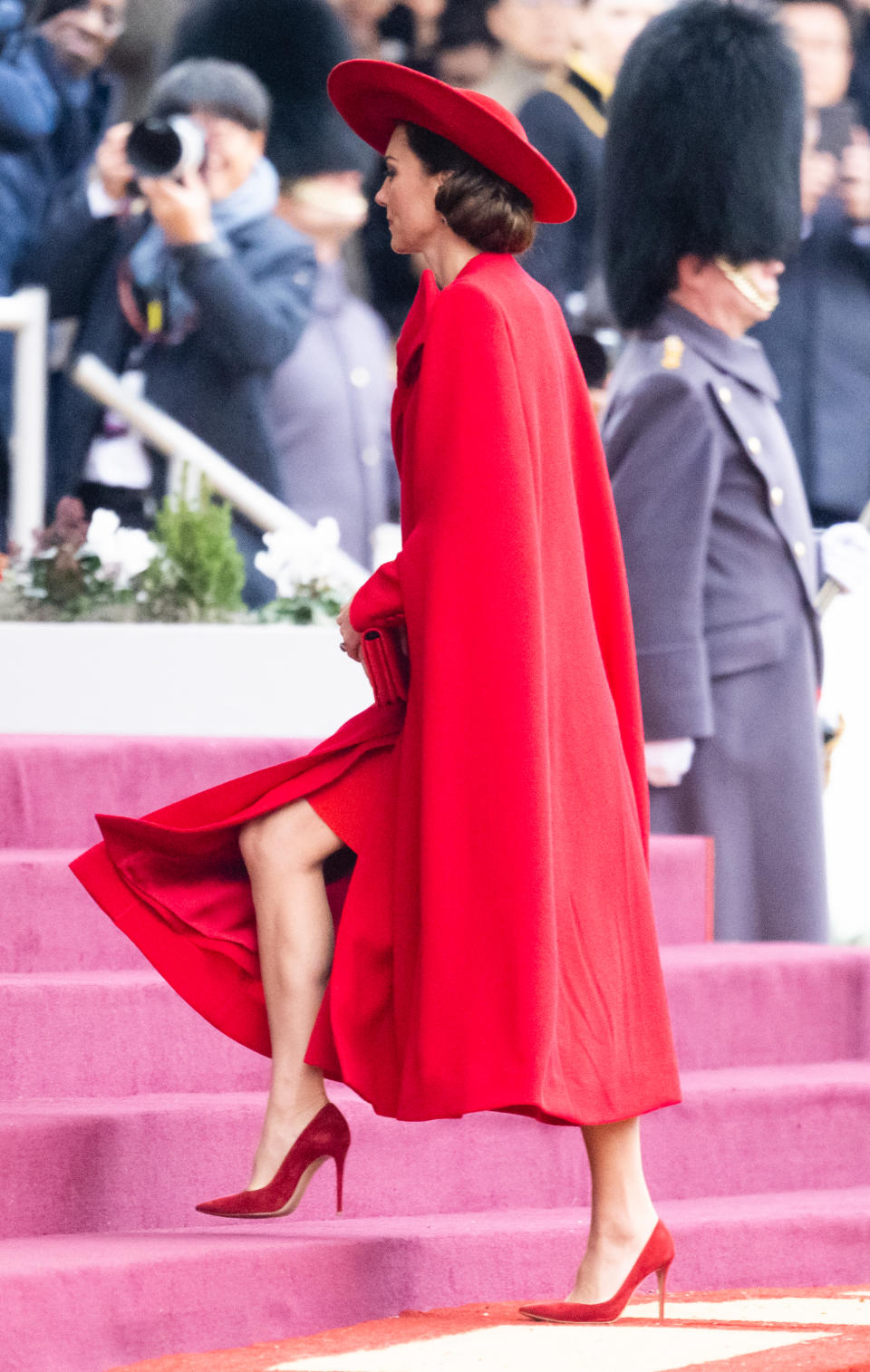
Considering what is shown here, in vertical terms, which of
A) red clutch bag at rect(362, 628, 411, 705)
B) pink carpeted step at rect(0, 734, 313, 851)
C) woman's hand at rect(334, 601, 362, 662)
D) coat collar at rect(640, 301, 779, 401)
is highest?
coat collar at rect(640, 301, 779, 401)

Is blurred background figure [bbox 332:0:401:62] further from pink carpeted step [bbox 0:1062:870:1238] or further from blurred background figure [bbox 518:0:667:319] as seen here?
pink carpeted step [bbox 0:1062:870:1238]

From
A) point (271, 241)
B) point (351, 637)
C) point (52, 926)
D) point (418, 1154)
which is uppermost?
point (271, 241)

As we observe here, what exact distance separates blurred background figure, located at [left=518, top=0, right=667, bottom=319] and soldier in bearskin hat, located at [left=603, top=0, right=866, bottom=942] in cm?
9

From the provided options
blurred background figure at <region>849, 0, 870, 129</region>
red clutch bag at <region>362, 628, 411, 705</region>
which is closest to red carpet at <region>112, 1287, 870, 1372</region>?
red clutch bag at <region>362, 628, 411, 705</region>

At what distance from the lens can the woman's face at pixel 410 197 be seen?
2.67 m

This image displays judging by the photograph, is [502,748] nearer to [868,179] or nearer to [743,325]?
[743,325]

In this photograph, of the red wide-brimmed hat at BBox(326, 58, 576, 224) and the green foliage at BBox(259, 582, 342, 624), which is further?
the green foliage at BBox(259, 582, 342, 624)

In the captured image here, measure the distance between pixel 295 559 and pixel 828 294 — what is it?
192 centimetres

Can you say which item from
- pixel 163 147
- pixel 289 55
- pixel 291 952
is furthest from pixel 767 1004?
pixel 289 55

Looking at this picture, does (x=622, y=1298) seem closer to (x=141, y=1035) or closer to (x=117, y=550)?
(x=141, y=1035)

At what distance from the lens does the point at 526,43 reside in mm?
6074

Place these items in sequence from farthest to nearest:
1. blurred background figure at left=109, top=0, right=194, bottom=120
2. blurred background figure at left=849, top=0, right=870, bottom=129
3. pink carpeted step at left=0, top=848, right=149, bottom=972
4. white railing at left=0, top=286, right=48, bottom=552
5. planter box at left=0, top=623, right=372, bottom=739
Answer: blurred background figure at left=849, top=0, right=870, bottom=129
blurred background figure at left=109, top=0, right=194, bottom=120
white railing at left=0, top=286, right=48, bottom=552
planter box at left=0, top=623, right=372, bottom=739
pink carpeted step at left=0, top=848, right=149, bottom=972

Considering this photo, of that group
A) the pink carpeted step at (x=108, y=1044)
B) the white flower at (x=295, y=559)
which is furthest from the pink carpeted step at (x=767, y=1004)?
the white flower at (x=295, y=559)

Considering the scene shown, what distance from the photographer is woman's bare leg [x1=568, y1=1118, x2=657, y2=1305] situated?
2615 millimetres
